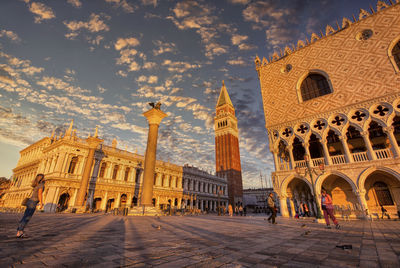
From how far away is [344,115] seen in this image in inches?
587

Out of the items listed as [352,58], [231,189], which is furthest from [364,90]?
[231,189]

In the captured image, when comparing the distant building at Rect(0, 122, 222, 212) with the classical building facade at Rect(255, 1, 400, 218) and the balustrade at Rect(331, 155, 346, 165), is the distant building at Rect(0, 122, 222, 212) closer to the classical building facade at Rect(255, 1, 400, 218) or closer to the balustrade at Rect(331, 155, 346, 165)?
the classical building facade at Rect(255, 1, 400, 218)

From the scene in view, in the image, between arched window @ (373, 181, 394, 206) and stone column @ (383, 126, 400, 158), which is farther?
arched window @ (373, 181, 394, 206)

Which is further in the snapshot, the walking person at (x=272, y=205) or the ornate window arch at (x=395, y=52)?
the ornate window arch at (x=395, y=52)

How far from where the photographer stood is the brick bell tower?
54191mm

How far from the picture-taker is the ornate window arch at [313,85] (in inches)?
663

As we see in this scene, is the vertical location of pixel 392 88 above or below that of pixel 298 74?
below

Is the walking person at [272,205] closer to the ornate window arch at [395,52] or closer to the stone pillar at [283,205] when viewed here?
the stone pillar at [283,205]

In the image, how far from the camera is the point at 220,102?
218ft

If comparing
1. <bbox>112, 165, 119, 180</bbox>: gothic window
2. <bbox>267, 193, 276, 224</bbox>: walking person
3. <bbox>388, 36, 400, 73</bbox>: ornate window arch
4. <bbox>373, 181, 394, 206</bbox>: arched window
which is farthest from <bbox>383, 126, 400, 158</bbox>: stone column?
<bbox>112, 165, 119, 180</bbox>: gothic window

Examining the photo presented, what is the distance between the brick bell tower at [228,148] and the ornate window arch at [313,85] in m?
39.2

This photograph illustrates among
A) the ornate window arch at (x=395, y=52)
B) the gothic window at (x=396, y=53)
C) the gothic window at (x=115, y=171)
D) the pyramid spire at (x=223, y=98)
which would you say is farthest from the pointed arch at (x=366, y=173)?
the pyramid spire at (x=223, y=98)

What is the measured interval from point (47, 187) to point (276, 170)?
28363 mm

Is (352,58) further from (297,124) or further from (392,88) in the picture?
(297,124)
